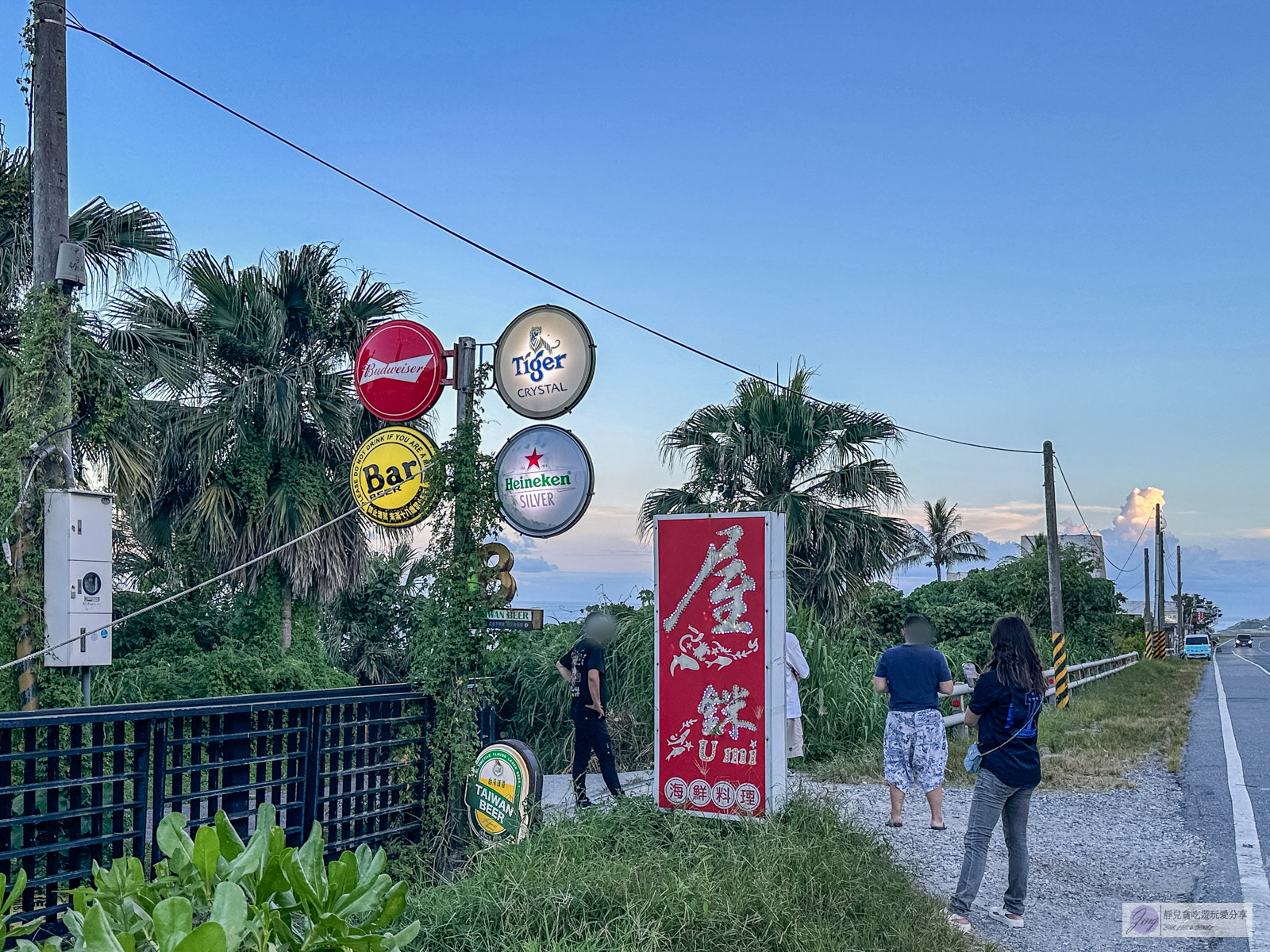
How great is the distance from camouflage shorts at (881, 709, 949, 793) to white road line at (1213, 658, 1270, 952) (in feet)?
7.34

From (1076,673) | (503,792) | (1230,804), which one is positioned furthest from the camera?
(1076,673)

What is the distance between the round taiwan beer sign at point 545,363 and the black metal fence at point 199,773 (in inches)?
93.8

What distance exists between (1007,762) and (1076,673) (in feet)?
69.5

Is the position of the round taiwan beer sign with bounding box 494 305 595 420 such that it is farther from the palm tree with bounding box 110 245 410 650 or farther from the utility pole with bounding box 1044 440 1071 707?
the utility pole with bounding box 1044 440 1071 707

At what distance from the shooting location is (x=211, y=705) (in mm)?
5594

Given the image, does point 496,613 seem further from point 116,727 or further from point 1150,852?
point 1150,852

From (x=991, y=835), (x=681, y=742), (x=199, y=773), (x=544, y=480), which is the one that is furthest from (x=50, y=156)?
(x=991, y=835)

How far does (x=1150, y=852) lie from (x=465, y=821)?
Answer: 5327 mm

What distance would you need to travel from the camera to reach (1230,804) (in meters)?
9.90

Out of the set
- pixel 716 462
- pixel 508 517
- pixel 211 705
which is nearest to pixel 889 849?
pixel 508 517

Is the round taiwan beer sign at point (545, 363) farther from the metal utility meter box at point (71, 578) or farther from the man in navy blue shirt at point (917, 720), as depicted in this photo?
the man in navy blue shirt at point (917, 720)

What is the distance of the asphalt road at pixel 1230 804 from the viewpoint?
22.0 feet

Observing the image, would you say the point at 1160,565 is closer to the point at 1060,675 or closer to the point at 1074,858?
the point at 1060,675

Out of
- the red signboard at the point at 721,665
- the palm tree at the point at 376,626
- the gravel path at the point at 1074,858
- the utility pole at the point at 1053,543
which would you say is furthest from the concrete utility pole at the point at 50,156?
the utility pole at the point at 1053,543
